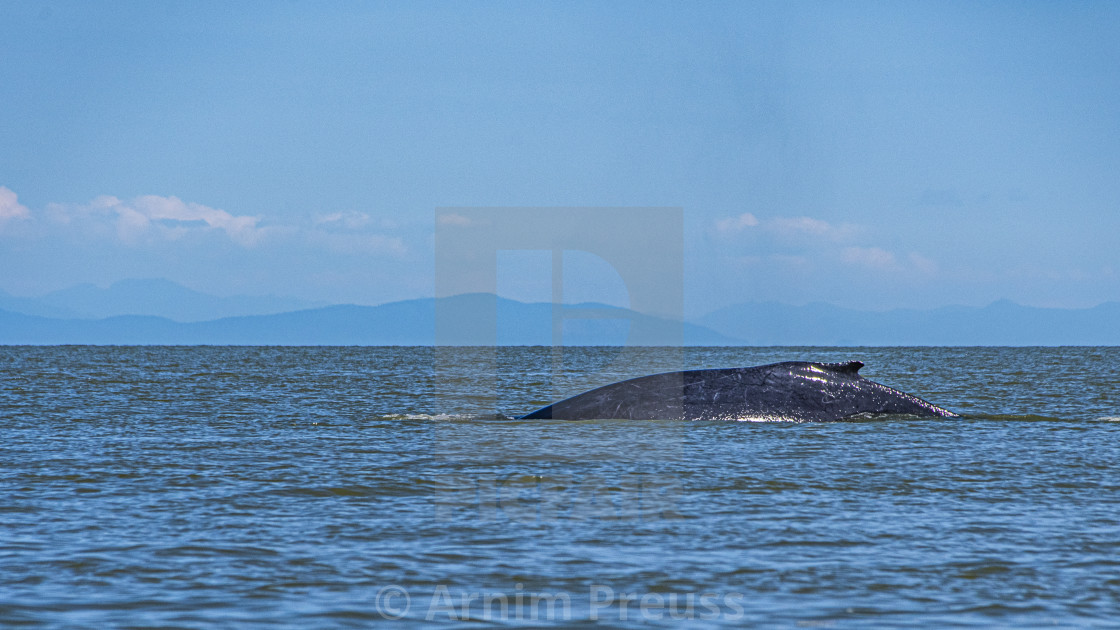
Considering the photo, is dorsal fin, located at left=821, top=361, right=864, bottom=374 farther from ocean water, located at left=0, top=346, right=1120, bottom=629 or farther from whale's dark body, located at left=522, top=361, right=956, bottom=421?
ocean water, located at left=0, top=346, right=1120, bottom=629

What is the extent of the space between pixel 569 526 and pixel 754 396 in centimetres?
1127

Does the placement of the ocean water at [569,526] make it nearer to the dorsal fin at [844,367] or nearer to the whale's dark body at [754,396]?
the whale's dark body at [754,396]

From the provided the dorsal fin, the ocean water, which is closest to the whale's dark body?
the dorsal fin

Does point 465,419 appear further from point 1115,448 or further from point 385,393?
point 385,393

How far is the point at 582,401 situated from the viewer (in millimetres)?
23484

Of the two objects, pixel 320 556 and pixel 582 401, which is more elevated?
pixel 582 401

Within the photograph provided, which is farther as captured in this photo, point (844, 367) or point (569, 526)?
point (844, 367)

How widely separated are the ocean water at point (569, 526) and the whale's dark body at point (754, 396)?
422 mm

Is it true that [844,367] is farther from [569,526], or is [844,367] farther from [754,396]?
[569,526]

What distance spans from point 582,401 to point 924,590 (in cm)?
1477

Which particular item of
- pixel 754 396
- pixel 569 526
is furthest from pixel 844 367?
pixel 569 526

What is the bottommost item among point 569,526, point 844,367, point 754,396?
point 569,526

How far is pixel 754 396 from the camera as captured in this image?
2241cm

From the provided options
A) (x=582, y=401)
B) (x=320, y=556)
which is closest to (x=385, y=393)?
(x=582, y=401)
